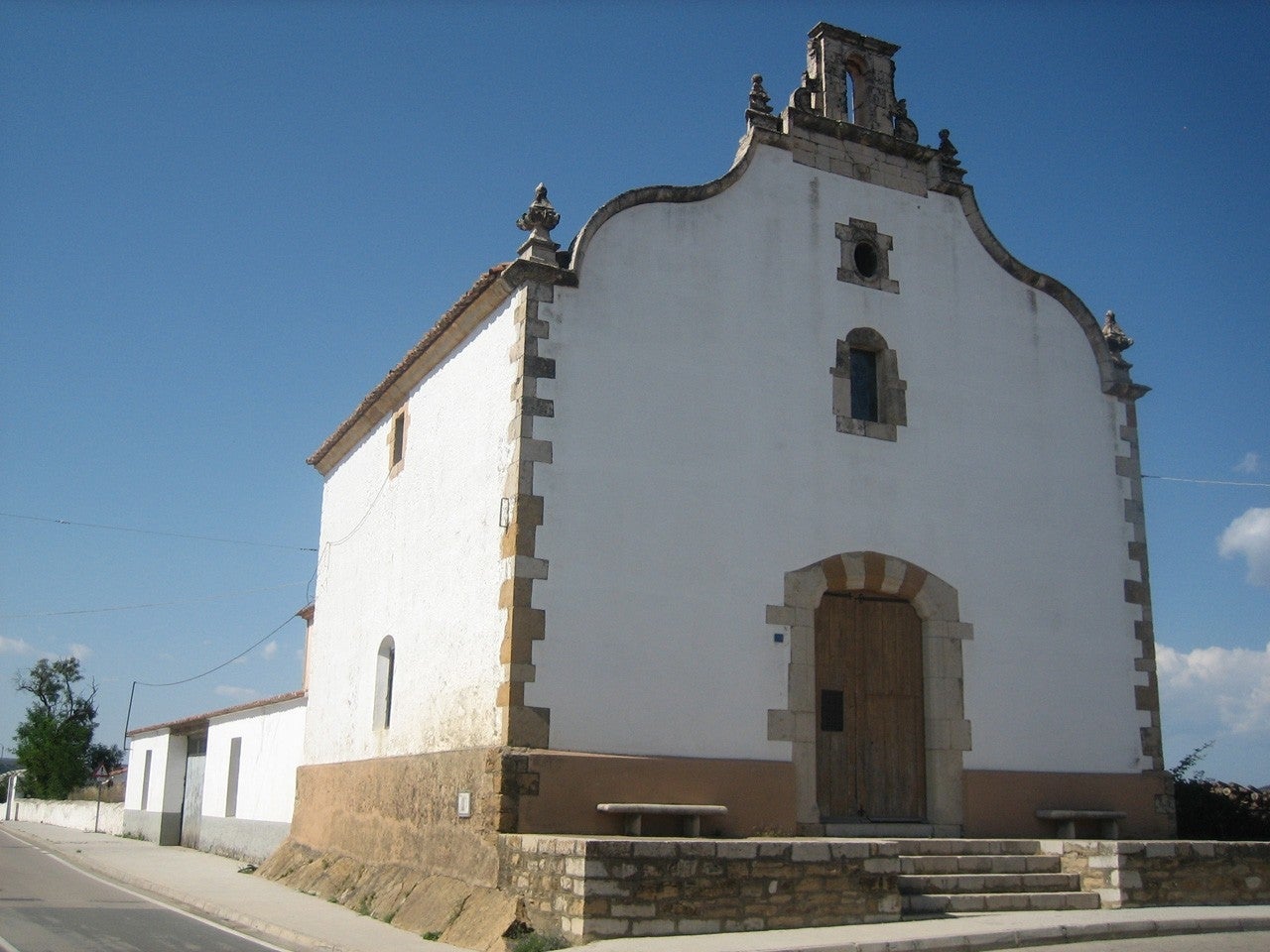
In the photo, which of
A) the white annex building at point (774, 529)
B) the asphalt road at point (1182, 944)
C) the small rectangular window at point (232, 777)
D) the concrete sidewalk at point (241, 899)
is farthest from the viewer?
the small rectangular window at point (232, 777)

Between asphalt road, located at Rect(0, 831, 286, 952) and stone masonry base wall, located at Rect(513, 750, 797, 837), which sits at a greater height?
stone masonry base wall, located at Rect(513, 750, 797, 837)

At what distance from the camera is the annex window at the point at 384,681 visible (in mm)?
15648

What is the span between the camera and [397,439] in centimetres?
1658

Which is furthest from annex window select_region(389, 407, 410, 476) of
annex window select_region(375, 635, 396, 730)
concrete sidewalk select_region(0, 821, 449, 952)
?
concrete sidewalk select_region(0, 821, 449, 952)

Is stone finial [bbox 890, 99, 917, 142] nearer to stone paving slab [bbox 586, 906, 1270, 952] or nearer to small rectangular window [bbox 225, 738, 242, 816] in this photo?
stone paving slab [bbox 586, 906, 1270, 952]

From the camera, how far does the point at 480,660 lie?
40.3ft

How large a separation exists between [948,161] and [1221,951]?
9579 mm

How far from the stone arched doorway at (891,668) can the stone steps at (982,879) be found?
92 cm

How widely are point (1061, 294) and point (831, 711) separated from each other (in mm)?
6308

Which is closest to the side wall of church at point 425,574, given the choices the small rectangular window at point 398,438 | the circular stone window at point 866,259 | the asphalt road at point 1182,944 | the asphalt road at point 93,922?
the small rectangular window at point 398,438

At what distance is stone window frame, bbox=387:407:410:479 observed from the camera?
53.1 ft

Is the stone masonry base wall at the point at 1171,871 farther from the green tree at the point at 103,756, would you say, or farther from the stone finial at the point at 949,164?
the green tree at the point at 103,756

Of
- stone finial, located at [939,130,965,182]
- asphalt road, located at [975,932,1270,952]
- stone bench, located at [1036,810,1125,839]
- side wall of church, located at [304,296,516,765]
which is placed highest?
stone finial, located at [939,130,965,182]

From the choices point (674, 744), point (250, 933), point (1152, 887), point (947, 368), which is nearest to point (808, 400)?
point (947, 368)
